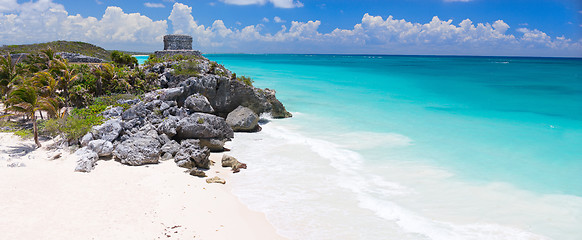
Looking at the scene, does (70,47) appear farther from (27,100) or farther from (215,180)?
(215,180)

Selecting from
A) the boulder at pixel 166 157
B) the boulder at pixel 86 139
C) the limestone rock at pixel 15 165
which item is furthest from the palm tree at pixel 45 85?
the boulder at pixel 166 157

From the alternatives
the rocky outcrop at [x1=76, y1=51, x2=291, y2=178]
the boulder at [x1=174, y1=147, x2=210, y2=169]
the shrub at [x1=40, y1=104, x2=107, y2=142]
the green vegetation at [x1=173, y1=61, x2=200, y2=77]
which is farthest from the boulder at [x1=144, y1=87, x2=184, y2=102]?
the boulder at [x1=174, y1=147, x2=210, y2=169]

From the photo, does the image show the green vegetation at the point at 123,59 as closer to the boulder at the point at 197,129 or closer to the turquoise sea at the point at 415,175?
the turquoise sea at the point at 415,175

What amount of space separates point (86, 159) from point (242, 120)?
7526 mm

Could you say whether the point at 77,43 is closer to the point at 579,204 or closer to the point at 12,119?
the point at 12,119

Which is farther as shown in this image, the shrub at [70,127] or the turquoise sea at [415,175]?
the shrub at [70,127]

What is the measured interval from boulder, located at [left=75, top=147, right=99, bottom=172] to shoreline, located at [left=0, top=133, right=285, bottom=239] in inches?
8.1

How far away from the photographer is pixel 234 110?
18.0 metres

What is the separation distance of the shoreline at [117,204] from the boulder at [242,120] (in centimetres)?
566

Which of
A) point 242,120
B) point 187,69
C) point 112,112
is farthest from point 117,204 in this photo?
point 187,69

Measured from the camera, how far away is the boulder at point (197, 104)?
1641cm

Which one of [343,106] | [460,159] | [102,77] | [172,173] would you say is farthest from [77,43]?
[460,159]

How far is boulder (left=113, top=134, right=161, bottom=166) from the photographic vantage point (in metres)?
11.5

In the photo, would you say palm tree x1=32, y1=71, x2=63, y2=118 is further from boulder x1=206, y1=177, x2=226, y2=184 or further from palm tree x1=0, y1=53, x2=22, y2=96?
boulder x1=206, y1=177, x2=226, y2=184
